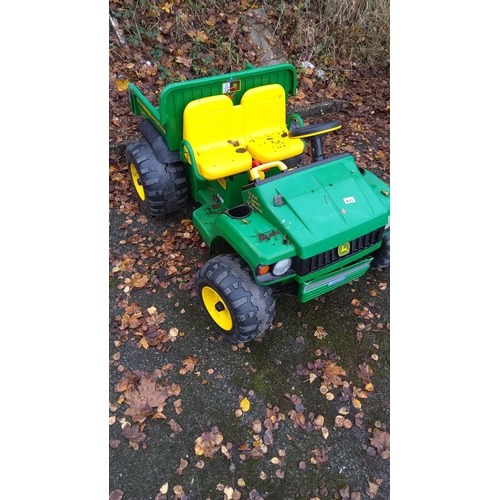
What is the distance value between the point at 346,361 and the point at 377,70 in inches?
243

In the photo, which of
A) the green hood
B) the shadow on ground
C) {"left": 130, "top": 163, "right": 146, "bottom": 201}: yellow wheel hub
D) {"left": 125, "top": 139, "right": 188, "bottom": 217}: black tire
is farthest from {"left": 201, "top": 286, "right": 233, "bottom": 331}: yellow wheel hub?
{"left": 130, "top": 163, "right": 146, "bottom": 201}: yellow wheel hub

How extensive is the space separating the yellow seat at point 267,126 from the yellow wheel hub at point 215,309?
1.37 m

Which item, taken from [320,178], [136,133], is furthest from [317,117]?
[320,178]

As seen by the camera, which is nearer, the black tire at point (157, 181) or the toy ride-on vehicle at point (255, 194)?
the toy ride-on vehicle at point (255, 194)

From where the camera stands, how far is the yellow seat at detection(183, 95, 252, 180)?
12.4 ft

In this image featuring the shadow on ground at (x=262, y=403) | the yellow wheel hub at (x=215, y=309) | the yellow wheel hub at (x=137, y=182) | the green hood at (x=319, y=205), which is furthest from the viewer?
the yellow wheel hub at (x=137, y=182)

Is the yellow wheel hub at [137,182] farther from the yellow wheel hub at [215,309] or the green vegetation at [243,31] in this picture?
the green vegetation at [243,31]

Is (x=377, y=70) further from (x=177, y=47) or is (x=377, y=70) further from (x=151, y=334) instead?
(x=151, y=334)

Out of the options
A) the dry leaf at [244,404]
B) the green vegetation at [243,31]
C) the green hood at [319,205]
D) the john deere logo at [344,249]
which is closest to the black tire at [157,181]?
the green hood at [319,205]

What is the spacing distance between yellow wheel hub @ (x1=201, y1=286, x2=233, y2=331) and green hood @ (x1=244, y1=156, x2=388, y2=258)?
0.82m

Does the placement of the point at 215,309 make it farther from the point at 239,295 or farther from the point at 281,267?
the point at 281,267

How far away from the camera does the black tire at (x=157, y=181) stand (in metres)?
4.16

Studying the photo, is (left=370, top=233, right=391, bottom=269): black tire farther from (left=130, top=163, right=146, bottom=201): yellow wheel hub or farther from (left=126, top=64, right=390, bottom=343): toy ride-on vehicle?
(left=130, top=163, right=146, bottom=201): yellow wheel hub

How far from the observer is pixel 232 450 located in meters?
2.99
